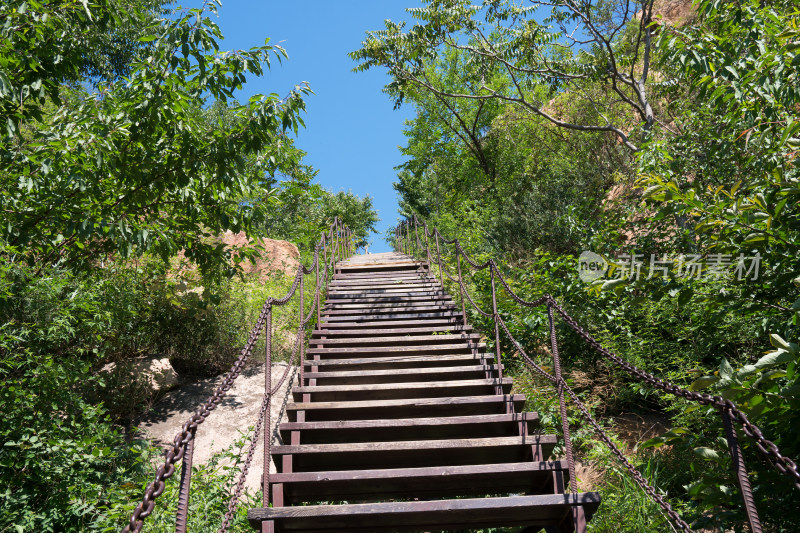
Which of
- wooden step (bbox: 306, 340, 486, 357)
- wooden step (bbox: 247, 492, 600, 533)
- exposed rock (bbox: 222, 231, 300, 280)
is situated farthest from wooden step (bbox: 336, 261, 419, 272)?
wooden step (bbox: 247, 492, 600, 533)

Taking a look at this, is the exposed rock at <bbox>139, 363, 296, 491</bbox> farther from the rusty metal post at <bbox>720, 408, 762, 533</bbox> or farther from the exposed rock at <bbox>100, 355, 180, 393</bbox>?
the rusty metal post at <bbox>720, 408, 762, 533</bbox>

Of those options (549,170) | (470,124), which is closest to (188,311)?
(549,170)

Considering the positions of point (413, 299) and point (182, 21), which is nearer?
point (182, 21)

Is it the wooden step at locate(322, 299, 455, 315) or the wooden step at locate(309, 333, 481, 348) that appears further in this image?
the wooden step at locate(322, 299, 455, 315)

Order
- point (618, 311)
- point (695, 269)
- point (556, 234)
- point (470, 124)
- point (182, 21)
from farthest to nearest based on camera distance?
point (470, 124) < point (556, 234) < point (618, 311) < point (182, 21) < point (695, 269)

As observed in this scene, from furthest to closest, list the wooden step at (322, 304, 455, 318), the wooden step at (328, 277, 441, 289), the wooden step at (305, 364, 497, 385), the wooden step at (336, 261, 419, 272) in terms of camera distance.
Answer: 1. the wooden step at (336, 261, 419, 272)
2. the wooden step at (328, 277, 441, 289)
3. the wooden step at (322, 304, 455, 318)
4. the wooden step at (305, 364, 497, 385)

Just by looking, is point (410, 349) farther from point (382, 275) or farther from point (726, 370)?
point (382, 275)

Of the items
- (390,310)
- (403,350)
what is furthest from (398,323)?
(403,350)

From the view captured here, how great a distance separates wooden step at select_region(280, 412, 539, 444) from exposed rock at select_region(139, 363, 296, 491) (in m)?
2.10

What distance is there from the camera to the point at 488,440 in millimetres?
4445

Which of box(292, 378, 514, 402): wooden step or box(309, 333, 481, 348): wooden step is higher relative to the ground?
box(309, 333, 481, 348): wooden step

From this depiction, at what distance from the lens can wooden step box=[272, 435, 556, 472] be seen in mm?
4402

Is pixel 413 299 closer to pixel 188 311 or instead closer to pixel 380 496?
pixel 188 311

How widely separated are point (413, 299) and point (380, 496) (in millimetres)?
4891
